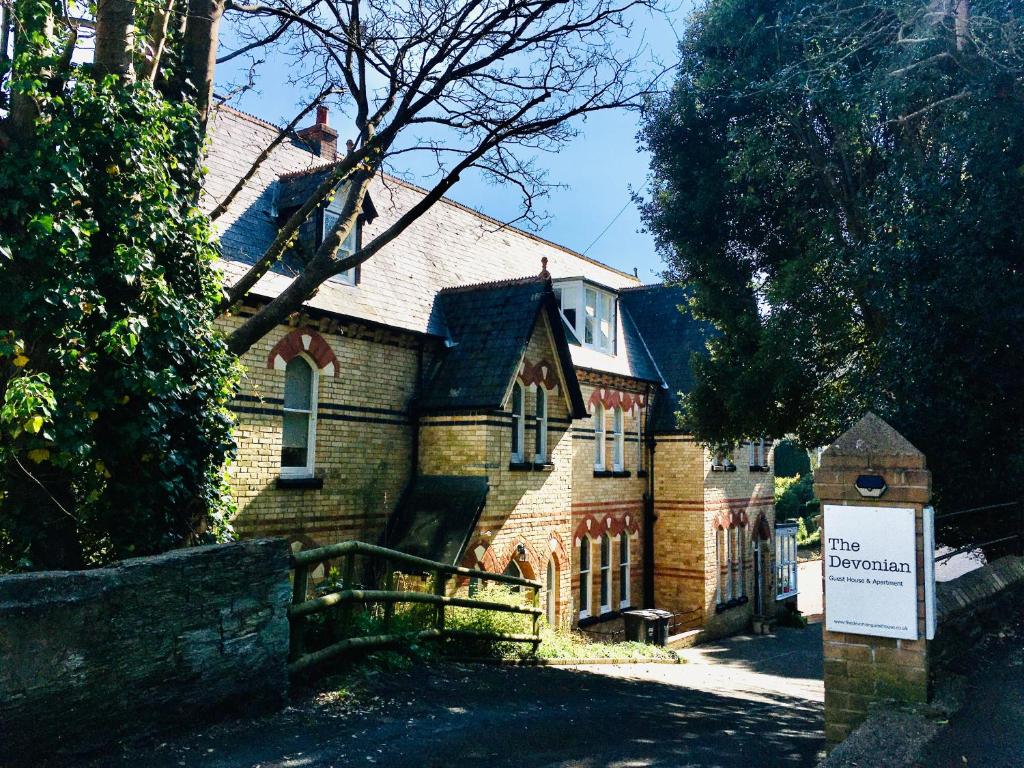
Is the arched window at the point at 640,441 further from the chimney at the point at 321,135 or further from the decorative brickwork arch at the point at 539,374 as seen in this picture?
the chimney at the point at 321,135

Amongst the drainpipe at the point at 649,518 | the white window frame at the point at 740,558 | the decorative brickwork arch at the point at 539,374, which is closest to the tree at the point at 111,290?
the decorative brickwork arch at the point at 539,374

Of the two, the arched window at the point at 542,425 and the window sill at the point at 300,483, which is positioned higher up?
the arched window at the point at 542,425

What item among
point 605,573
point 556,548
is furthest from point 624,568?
point 556,548

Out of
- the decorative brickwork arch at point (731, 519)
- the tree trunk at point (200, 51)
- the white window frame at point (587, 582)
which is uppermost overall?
the tree trunk at point (200, 51)

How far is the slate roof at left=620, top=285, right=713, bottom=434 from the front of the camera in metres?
23.7

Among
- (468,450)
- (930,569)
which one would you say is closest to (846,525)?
(930,569)

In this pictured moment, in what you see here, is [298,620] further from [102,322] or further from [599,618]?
[599,618]

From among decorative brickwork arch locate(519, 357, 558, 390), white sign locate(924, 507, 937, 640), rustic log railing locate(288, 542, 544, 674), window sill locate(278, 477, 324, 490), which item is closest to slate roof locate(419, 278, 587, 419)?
decorative brickwork arch locate(519, 357, 558, 390)

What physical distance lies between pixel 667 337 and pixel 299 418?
47.3 feet

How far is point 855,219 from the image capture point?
44.3 feet

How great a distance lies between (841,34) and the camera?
485 inches

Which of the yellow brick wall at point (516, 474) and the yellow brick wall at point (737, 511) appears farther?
the yellow brick wall at point (737, 511)

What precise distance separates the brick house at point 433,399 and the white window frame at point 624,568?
0.05 metres

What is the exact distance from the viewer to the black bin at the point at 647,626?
814 inches
